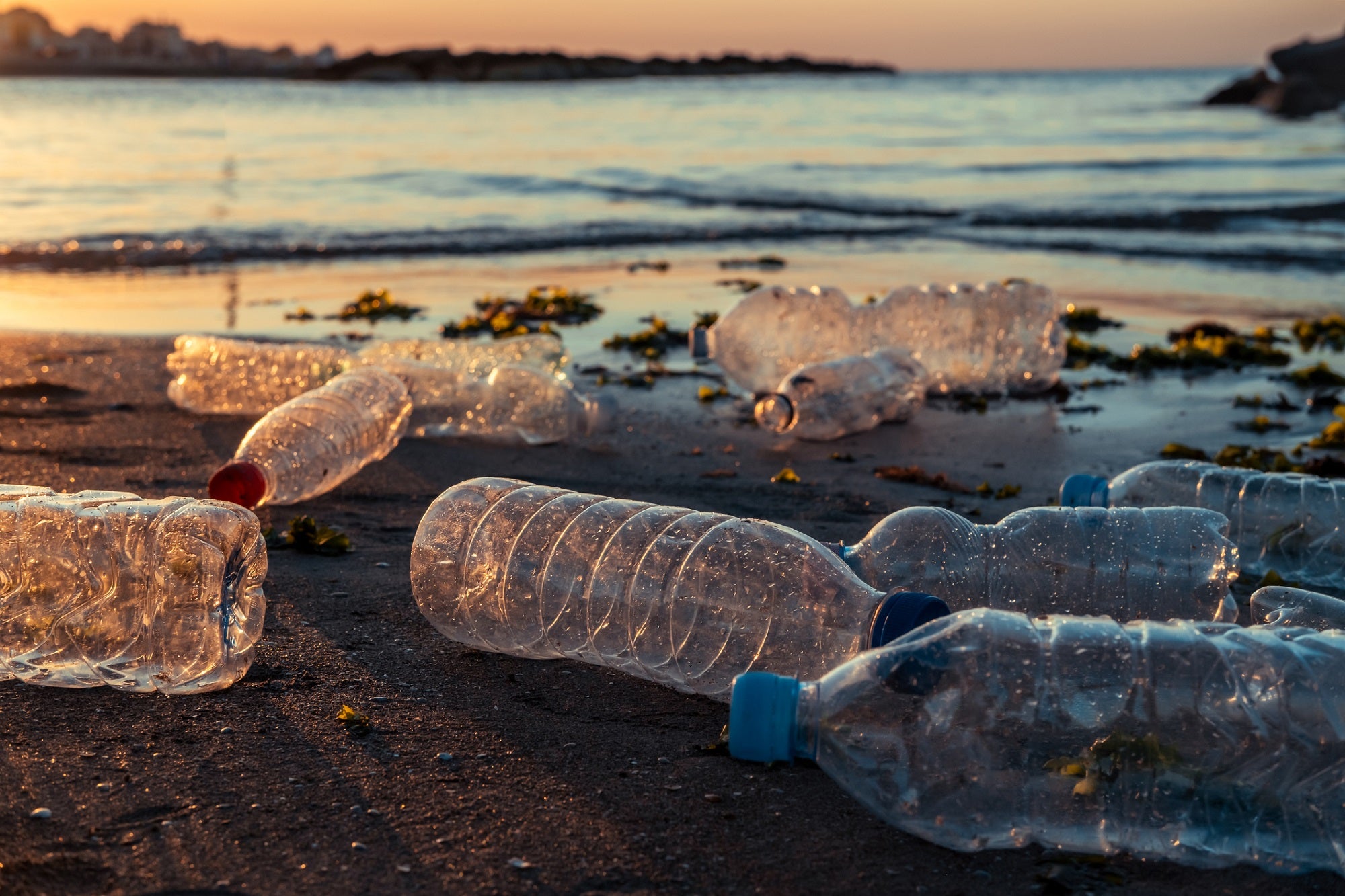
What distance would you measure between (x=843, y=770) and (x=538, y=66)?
3038 inches

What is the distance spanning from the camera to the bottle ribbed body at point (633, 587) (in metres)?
2.65

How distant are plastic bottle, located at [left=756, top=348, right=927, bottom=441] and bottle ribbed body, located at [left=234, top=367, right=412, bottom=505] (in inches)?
57.6

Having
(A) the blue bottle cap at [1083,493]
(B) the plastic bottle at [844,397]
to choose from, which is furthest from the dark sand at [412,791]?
(B) the plastic bottle at [844,397]

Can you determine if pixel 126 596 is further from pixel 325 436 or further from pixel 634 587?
pixel 325 436

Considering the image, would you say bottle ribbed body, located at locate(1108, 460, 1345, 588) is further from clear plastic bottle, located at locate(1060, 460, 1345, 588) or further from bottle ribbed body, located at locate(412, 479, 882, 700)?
bottle ribbed body, located at locate(412, 479, 882, 700)

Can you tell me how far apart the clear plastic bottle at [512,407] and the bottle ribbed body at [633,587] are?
1.85 metres

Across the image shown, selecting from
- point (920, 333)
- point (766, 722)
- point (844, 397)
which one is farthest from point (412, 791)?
point (920, 333)

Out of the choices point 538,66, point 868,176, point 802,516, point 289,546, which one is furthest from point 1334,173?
point 538,66

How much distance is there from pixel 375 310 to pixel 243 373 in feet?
7.81

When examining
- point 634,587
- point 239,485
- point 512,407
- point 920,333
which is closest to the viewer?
point 634,587

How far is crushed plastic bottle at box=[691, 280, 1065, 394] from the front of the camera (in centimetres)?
609

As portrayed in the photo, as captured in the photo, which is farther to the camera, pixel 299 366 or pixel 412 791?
pixel 299 366

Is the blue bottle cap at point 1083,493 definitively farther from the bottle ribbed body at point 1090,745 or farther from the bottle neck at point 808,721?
the bottle neck at point 808,721

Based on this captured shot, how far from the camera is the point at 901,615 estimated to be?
230 centimetres
